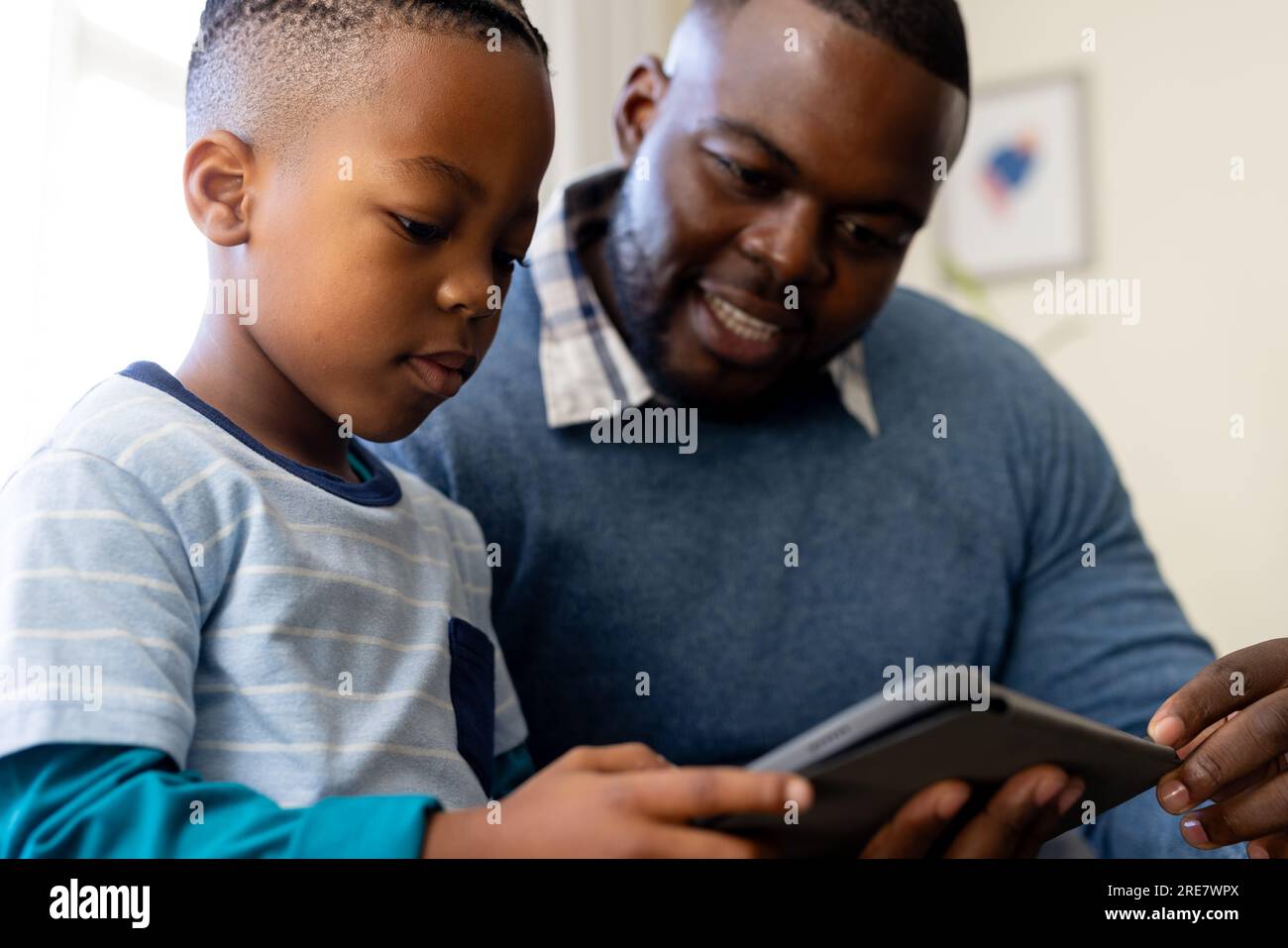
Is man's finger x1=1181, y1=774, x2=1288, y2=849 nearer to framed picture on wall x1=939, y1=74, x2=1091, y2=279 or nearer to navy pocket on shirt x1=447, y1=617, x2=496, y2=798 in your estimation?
navy pocket on shirt x1=447, y1=617, x2=496, y2=798

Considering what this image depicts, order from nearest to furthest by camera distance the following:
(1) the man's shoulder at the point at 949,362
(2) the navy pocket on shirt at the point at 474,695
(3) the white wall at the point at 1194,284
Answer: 1. (2) the navy pocket on shirt at the point at 474,695
2. (1) the man's shoulder at the point at 949,362
3. (3) the white wall at the point at 1194,284

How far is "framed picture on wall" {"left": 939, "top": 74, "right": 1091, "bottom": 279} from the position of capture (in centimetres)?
243

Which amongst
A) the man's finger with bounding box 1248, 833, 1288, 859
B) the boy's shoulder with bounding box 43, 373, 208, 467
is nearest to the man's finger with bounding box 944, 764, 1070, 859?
the man's finger with bounding box 1248, 833, 1288, 859

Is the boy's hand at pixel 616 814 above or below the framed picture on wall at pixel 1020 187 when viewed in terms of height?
below

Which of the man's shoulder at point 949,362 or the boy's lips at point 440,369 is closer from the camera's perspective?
the boy's lips at point 440,369

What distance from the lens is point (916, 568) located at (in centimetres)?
120

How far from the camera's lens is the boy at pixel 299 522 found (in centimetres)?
54

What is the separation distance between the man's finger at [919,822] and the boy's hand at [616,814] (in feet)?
0.45

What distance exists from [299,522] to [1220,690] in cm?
60

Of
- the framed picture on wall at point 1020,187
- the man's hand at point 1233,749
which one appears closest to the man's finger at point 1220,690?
the man's hand at point 1233,749

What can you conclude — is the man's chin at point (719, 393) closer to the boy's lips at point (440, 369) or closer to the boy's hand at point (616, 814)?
the boy's lips at point (440, 369)

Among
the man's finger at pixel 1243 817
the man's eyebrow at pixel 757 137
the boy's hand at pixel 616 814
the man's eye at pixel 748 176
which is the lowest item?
the man's finger at pixel 1243 817

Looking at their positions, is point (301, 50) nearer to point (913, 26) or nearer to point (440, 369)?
point (440, 369)
